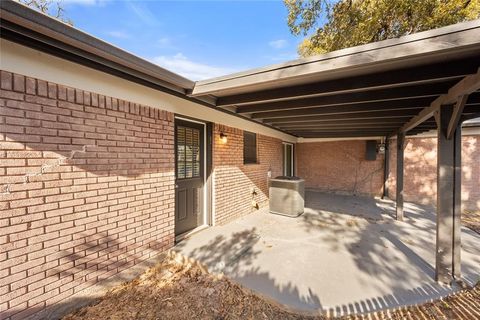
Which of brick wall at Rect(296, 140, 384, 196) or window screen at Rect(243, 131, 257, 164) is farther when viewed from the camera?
brick wall at Rect(296, 140, 384, 196)

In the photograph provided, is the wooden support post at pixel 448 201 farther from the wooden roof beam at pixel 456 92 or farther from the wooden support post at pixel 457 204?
the wooden roof beam at pixel 456 92

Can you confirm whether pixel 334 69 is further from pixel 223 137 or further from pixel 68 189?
pixel 68 189

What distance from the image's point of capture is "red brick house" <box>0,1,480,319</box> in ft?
5.70

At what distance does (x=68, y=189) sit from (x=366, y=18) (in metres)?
7.92

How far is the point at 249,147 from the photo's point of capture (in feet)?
18.7

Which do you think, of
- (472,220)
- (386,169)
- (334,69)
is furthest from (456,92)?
(386,169)

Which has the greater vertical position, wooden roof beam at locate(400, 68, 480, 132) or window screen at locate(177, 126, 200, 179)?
wooden roof beam at locate(400, 68, 480, 132)

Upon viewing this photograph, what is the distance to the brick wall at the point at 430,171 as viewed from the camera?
6.41m

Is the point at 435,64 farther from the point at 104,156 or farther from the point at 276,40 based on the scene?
the point at 276,40

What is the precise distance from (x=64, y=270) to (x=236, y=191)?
3362mm

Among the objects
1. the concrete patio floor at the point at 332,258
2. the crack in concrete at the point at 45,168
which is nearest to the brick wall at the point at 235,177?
the concrete patio floor at the point at 332,258

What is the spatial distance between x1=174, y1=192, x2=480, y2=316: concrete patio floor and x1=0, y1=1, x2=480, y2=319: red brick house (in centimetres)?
99

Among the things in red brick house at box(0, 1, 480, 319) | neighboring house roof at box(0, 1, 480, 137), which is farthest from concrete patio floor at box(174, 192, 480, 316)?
neighboring house roof at box(0, 1, 480, 137)

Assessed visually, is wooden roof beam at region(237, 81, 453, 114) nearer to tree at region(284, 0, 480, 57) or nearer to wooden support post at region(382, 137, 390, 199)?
tree at region(284, 0, 480, 57)
